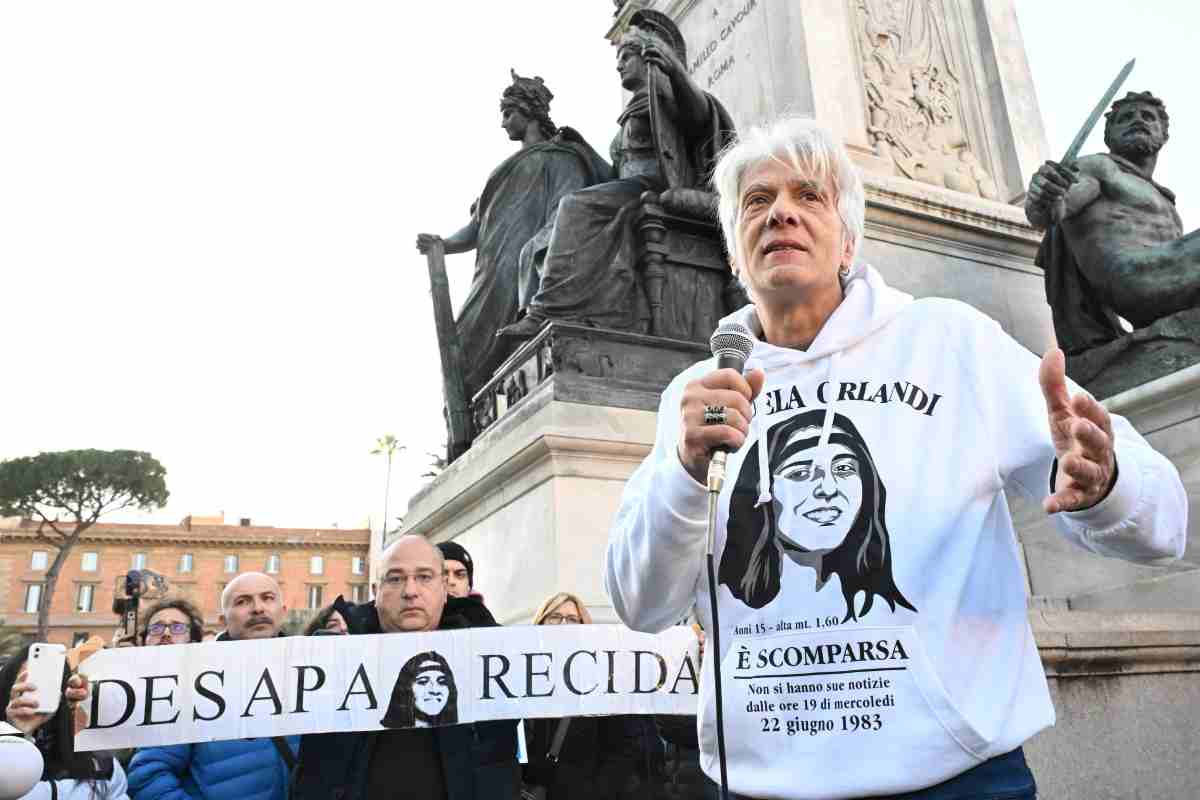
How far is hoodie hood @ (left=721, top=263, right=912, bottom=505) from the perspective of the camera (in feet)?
4.98

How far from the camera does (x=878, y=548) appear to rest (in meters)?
1.37

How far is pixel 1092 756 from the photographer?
3.04 m

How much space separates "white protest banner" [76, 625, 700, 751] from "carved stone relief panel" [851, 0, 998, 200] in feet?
16.9

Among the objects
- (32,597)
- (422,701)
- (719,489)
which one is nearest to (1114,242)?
(422,701)

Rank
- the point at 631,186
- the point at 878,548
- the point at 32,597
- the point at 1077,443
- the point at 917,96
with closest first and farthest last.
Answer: the point at 1077,443 < the point at 878,548 < the point at 631,186 < the point at 917,96 < the point at 32,597

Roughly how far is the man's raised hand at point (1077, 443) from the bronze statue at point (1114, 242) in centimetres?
447

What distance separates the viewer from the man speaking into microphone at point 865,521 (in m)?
1.28

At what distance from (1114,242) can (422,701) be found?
182 inches

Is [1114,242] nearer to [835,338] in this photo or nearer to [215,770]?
[835,338]

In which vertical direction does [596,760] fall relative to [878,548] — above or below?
below

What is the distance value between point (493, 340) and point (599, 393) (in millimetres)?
1770

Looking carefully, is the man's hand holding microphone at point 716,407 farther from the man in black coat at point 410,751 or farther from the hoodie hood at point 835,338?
the man in black coat at point 410,751

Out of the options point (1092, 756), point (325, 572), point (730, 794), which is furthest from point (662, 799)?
point (325, 572)

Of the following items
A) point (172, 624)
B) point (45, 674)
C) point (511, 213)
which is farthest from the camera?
point (511, 213)
